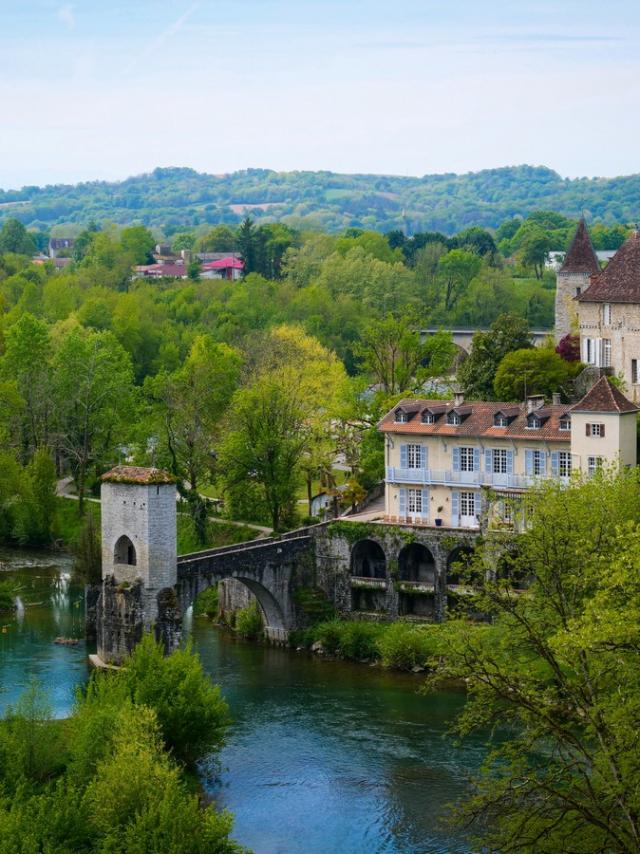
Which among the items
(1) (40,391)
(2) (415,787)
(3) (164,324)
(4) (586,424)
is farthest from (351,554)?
(3) (164,324)

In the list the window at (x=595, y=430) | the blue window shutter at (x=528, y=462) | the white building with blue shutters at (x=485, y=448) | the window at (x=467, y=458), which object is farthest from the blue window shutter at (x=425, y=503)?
the window at (x=595, y=430)

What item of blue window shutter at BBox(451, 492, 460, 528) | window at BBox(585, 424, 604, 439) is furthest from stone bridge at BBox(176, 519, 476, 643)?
window at BBox(585, 424, 604, 439)

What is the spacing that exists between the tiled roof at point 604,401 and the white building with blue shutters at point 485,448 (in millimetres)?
38

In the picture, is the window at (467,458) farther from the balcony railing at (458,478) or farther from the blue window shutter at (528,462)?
the blue window shutter at (528,462)

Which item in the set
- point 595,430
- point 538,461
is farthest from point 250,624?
point 595,430

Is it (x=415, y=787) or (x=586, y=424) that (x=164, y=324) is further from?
(x=415, y=787)

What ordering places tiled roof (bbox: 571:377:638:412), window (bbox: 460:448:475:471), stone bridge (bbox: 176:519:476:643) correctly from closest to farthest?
tiled roof (bbox: 571:377:638:412) → stone bridge (bbox: 176:519:476:643) → window (bbox: 460:448:475:471)

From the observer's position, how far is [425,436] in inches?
2904

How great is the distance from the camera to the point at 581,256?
95062mm

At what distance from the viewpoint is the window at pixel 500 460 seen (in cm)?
7206

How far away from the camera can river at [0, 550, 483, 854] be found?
5097cm

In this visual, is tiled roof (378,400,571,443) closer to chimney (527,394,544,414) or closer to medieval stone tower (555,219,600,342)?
chimney (527,394,544,414)

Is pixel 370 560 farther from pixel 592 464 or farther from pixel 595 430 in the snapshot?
pixel 595 430

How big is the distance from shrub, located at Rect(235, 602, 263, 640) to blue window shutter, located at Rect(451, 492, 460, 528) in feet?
28.4
